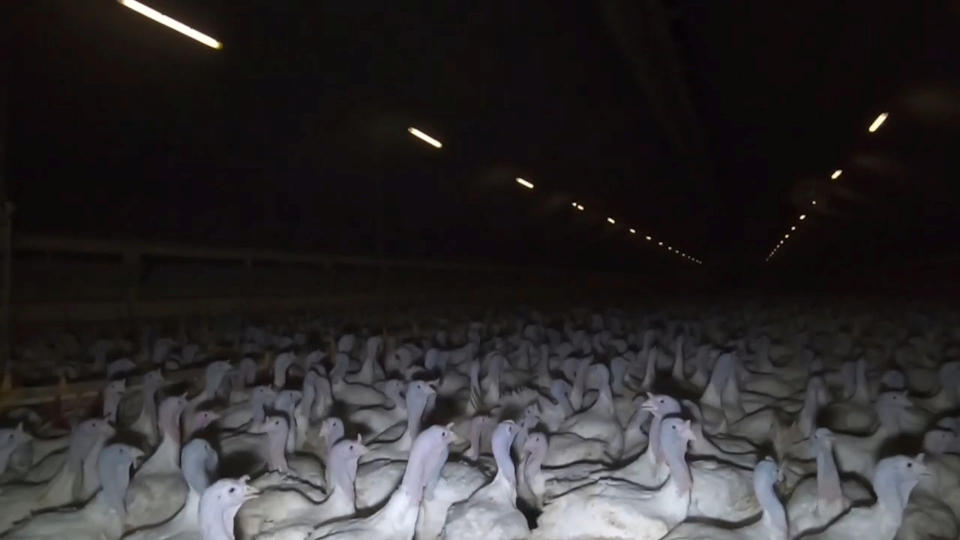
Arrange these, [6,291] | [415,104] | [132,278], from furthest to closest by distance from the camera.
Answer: [132,278], [415,104], [6,291]

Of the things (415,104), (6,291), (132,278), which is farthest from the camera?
(132,278)

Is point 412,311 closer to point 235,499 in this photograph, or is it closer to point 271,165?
point 271,165

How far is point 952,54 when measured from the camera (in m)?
9.70

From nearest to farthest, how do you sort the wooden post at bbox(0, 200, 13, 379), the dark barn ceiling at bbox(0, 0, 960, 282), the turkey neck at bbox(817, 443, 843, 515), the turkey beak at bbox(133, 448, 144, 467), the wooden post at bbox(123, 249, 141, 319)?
the turkey neck at bbox(817, 443, 843, 515) < the turkey beak at bbox(133, 448, 144, 467) < the dark barn ceiling at bbox(0, 0, 960, 282) < the wooden post at bbox(0, 200, 13, 379) < the wooden post at bbox(123, 249, 141, 319)

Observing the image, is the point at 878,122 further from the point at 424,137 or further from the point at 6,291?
the point at 6,291

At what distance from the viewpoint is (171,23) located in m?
8.58

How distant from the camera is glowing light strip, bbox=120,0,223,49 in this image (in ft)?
26.6

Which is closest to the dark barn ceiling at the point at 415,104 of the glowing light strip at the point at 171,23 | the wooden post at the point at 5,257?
the glowing light strip at the point at 171,23

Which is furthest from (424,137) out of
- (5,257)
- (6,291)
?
(6,291)

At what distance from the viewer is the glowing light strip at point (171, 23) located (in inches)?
319

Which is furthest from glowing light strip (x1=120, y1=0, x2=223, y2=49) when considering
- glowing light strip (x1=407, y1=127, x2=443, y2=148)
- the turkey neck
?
the turkey neck

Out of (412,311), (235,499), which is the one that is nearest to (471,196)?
(412,311)

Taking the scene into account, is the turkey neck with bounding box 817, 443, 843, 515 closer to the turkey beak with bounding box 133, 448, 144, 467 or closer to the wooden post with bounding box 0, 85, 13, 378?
the turkey beak with bounding box 133, 448, 144, 467

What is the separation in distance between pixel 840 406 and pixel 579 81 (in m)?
5.70
